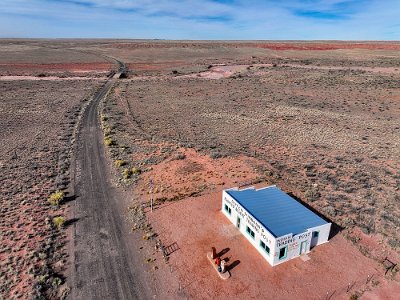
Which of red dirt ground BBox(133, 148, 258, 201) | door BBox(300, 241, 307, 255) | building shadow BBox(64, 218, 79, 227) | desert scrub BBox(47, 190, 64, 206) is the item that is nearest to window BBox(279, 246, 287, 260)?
Result: door BBox(300, 241, 307, 255)

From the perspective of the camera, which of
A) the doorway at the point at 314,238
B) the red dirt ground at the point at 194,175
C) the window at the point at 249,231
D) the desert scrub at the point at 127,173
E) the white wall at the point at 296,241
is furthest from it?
the desert scrub at the point at 127,173

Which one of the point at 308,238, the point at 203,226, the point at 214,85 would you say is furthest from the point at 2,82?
the point at 308,238

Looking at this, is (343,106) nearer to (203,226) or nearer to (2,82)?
(203,226)

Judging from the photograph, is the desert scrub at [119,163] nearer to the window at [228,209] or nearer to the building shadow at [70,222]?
the building shadow at [70,222]

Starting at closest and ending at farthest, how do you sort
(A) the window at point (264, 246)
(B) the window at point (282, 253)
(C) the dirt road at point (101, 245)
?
(C) the dirt road at point (101, 245) → (B) the window at point (282, 253) → (A) the window at point (264, 246)

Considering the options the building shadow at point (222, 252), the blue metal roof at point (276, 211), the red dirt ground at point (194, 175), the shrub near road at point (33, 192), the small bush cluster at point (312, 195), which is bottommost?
the building shadow at point (222, 252)

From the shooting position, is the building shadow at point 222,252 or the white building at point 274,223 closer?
the white building at point 274,223

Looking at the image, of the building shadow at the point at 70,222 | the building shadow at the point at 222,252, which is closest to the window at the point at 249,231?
the building shadow at the point at 222,252

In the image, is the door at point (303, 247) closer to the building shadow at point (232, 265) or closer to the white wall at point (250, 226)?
the white wall at point (250, 226)

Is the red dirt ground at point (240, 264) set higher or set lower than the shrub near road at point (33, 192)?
lower

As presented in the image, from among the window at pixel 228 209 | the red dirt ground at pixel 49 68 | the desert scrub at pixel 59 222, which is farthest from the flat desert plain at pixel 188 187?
the red dirt ground at pixel 49 68
